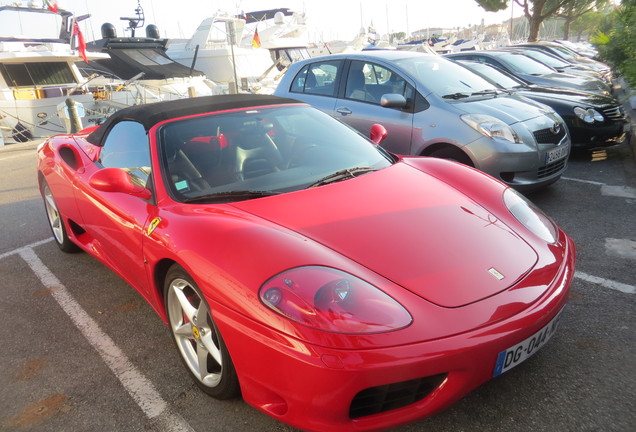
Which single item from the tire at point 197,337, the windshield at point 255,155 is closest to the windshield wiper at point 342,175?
the windshield at point 255,155

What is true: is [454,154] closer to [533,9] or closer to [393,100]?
[393,100]

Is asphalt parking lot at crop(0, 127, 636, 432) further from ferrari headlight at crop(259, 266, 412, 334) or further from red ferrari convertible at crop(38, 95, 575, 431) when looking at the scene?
ferrari headlight at crop(259, 266, 412, 334)

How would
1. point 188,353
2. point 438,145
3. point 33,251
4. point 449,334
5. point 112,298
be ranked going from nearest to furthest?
point 449,334 → point 188,353 → point 112,298 → point 33,251 → point 438,145

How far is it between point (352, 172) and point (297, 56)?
22990 millimetres

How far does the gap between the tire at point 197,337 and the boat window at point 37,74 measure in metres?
16.9

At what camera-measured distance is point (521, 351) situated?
6.03ft

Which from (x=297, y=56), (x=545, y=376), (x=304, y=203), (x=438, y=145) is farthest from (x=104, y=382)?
(x=297, y=56)

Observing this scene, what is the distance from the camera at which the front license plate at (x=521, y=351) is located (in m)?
1.78

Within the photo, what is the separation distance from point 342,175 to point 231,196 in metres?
0.65

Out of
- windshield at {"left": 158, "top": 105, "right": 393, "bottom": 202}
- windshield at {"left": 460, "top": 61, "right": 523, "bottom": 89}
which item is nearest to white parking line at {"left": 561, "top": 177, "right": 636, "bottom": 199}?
windshield at {"left": 460, "top": 61, "right": 523, "bottom": 89}

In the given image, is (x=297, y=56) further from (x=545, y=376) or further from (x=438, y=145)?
(x=545, y=376)

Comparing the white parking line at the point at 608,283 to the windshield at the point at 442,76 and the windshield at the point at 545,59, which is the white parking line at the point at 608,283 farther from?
the windshield at the point at 545,59

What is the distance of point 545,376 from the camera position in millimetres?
2193

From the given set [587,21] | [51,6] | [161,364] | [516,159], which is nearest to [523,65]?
[516,159]
